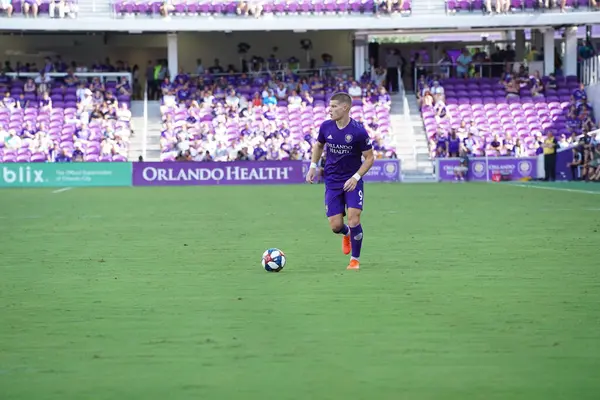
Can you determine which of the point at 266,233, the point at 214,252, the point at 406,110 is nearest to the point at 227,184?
the point at 406,110

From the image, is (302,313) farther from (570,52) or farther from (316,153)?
(570,52)

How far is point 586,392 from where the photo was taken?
6410 mm

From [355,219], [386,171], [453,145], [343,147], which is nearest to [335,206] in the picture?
[355,219]

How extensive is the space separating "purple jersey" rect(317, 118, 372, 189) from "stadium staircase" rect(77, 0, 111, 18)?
40317 mm

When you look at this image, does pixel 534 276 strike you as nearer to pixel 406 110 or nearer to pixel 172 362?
pixel 172 362

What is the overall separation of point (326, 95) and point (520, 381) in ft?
150

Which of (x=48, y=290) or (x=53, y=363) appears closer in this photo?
(x=53, y=363)

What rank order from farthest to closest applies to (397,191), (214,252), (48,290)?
(397,191) → (214,252) → (48,290)

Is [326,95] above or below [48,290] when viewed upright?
above

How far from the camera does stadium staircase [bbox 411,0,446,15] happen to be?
52.7m

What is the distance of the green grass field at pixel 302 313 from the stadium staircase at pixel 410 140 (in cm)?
2596

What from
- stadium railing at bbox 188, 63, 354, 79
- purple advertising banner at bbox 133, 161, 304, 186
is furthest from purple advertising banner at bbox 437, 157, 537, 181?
stadium railing at bbox 188, 63, 354, 79

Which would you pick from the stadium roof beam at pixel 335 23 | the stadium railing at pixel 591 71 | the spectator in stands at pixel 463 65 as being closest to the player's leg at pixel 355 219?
the stadium railing at pixel 591 71

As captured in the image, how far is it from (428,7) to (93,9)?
14.7 metres
